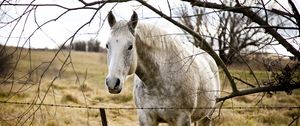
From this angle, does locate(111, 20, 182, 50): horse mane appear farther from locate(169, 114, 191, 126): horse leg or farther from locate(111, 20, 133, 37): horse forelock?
locate(169, 114, 191, 126): horse leg

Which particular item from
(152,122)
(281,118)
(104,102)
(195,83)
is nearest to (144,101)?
(152,122)

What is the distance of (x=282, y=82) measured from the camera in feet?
10.8

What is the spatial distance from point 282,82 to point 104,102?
11.1 m

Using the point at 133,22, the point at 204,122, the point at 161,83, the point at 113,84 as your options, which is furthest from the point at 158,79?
the point at 204,122

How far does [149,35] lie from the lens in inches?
184

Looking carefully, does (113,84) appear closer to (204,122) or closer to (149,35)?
(149,35)

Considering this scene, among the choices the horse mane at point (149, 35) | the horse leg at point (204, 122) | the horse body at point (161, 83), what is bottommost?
the horse leg at point (204, 122)

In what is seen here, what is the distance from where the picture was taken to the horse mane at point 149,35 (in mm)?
4316

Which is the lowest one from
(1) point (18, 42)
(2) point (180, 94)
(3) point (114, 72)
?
(2) point (180, 94)

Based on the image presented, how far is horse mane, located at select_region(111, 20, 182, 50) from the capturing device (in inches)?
170

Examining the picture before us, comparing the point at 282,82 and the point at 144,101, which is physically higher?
the point at 282,82

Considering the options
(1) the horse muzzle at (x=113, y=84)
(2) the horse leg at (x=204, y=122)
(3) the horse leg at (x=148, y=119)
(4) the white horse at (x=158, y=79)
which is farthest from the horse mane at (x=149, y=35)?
(2) the horse leg at (x=204, y=122)

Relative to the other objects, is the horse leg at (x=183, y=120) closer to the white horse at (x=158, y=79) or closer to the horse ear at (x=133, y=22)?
the white horse at (x=158, y=79)

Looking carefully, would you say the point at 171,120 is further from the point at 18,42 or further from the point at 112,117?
the point at 112,117
